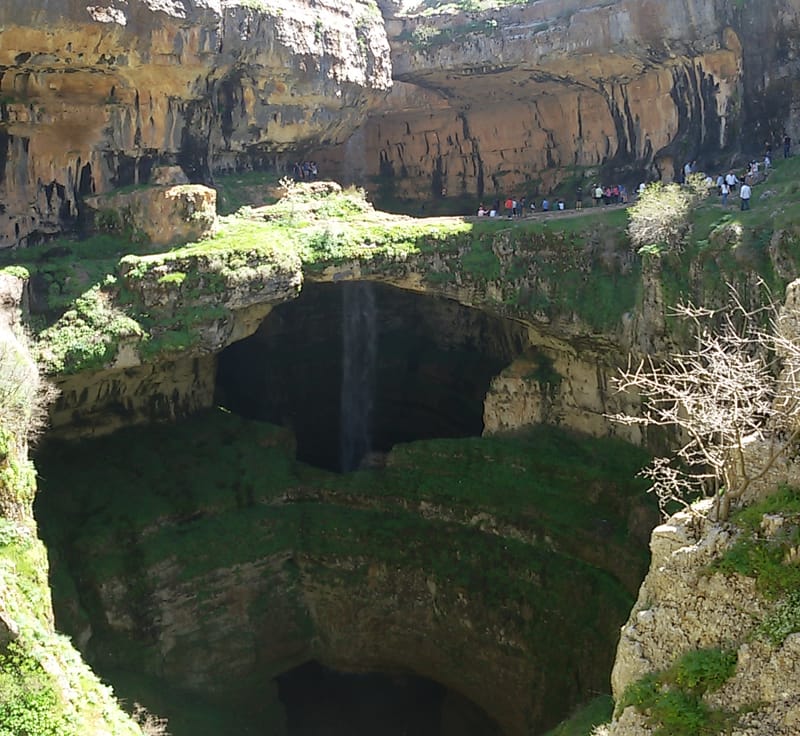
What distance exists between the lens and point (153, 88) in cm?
2261

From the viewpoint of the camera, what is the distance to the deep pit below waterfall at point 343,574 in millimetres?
20000

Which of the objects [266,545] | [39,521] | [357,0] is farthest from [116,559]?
[357,0]

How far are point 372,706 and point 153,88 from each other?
16958mm

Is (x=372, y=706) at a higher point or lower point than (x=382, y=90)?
lower

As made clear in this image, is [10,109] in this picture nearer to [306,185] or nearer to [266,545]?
[306,185]

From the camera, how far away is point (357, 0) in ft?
89.2

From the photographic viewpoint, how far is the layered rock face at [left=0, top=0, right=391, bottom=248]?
20.4 meters

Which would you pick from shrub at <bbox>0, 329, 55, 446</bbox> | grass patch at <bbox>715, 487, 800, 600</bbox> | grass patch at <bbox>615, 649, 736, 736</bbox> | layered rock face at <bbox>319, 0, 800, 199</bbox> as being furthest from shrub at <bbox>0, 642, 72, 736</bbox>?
layered rock face at <bbox>319, 0, 800, 199</bbox>

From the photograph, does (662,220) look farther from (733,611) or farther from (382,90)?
(382,90)

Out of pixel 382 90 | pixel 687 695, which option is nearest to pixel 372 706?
pixel 687 695

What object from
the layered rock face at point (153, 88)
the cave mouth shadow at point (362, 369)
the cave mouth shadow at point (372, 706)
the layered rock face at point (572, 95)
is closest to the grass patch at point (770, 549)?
the cave mouth shadow at point (372, 706)

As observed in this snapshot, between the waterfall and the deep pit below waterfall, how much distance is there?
450 centimetres

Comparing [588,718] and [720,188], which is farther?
[720,188]

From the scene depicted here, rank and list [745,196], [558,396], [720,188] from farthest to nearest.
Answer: [558,396]
[720,188]
[745,196]
